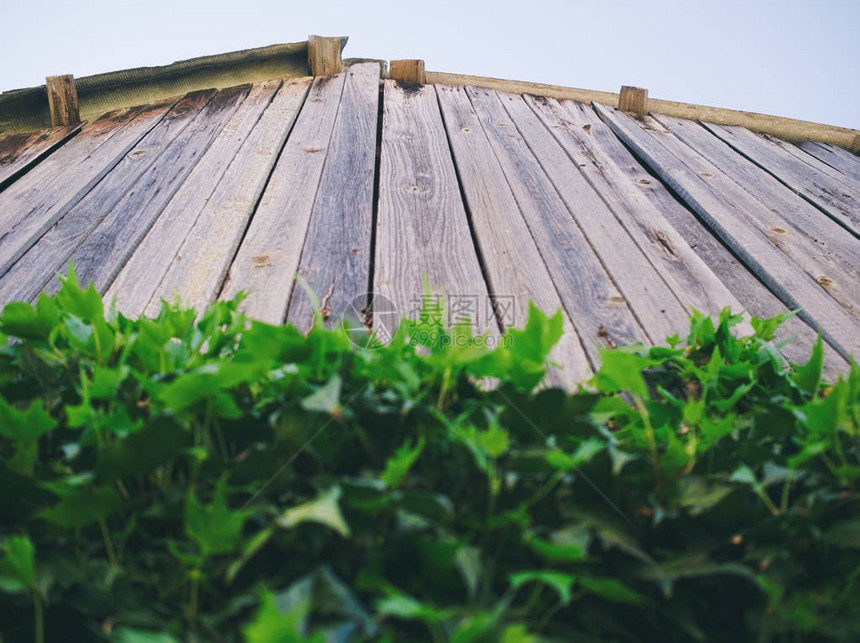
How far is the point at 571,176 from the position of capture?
2344mm

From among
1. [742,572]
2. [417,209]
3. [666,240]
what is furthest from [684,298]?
[742,572]

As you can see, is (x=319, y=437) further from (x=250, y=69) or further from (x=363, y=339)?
(x=250, y=69)

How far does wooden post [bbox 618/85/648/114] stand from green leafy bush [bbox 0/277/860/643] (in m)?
2.72

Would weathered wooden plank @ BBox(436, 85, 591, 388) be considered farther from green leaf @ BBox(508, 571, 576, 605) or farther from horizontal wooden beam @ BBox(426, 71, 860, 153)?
horizontal wooden beam @ BBox(426, 71, 860, 153)

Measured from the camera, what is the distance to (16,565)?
585 millimetres

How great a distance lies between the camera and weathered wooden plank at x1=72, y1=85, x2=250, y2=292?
5.82ft

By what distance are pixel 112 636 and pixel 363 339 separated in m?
0.51

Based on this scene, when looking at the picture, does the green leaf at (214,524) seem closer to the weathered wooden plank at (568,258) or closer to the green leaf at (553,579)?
the green leaf at (553,579)

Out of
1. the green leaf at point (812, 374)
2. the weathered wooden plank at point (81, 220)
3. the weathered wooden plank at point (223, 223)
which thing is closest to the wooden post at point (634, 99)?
the weathered wooden plank at point (223, 223)

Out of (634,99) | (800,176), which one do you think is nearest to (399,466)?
(800,176)

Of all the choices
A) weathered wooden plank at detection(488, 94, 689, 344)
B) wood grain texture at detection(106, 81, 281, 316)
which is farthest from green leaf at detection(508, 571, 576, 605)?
wood grain texture at detection(106, 81, 281, 316)

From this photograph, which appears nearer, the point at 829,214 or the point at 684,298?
the point at 684,298

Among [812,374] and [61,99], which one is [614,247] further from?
[61,99]

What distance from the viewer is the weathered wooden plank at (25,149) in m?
2.46
